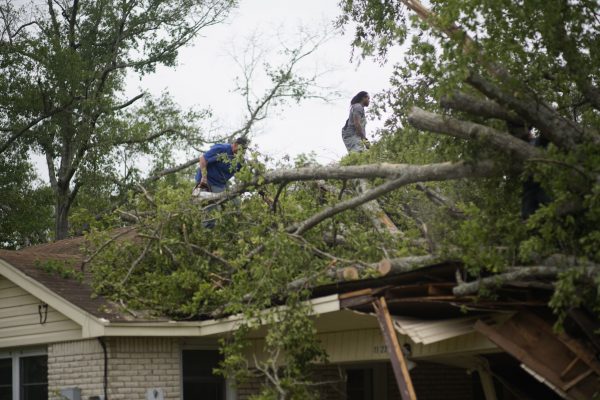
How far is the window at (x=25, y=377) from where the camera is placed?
13906mm

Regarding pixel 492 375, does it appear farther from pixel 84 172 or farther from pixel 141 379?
pixel 84 172

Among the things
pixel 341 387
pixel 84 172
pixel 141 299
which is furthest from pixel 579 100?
pixel 84 172

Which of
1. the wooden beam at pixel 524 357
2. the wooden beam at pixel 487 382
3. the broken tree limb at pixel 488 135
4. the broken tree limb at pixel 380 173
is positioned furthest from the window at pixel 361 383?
the broken tree limb at pixel 488 135

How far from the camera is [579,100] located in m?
13.4

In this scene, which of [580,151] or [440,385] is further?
[440,385]

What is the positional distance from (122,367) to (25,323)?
185 centimetres

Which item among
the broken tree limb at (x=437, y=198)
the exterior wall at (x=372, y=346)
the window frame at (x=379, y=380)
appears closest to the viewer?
the exterior wall at (x=372, y=346)

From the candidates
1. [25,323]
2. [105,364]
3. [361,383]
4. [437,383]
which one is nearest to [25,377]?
[25,323]

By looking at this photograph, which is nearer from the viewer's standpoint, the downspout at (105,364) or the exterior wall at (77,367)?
the downspout at (105,364)

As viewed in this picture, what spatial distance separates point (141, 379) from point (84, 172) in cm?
1630

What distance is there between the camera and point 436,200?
13.5m

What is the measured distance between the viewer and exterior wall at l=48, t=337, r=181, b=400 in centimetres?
1289

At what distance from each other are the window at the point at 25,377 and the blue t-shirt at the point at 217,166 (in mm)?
3374

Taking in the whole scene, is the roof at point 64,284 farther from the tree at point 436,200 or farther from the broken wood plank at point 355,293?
the broken wood plank at point 355,293
